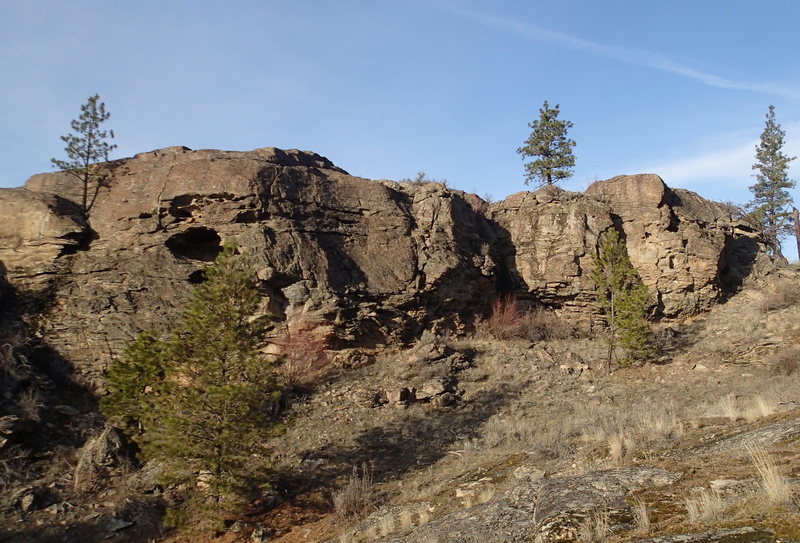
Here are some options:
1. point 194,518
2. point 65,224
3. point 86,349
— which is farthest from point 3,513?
point 65,224

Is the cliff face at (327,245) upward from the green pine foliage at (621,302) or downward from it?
upward

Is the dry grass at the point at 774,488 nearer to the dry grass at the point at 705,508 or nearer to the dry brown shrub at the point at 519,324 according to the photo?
the dry grass at the point at 705,508

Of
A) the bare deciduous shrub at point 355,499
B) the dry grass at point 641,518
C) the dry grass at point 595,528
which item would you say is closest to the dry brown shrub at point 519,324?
the bare deciduous shrub at point 355,499

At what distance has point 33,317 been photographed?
19.6 m

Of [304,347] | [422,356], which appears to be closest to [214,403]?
[304,347]

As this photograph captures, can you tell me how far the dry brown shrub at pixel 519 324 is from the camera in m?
25.8

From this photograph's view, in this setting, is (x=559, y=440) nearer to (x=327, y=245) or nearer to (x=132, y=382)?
(x=132, y=382)

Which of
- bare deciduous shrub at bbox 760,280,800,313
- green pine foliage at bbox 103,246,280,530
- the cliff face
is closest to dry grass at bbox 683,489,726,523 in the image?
green pine foliage at bbox 103,246,280,530

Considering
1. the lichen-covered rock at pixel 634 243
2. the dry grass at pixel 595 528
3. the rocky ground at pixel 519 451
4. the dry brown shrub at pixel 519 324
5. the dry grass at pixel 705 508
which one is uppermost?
the lichen-covered rock at pixel 634 243

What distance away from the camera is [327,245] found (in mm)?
23562

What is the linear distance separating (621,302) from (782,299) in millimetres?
8756

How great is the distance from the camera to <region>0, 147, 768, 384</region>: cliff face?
21141 mm

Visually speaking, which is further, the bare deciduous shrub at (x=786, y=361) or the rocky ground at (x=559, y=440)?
the bare deciduous shrub at (x=786, y=361)

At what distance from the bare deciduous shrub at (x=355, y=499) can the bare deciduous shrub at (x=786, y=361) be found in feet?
47.6
